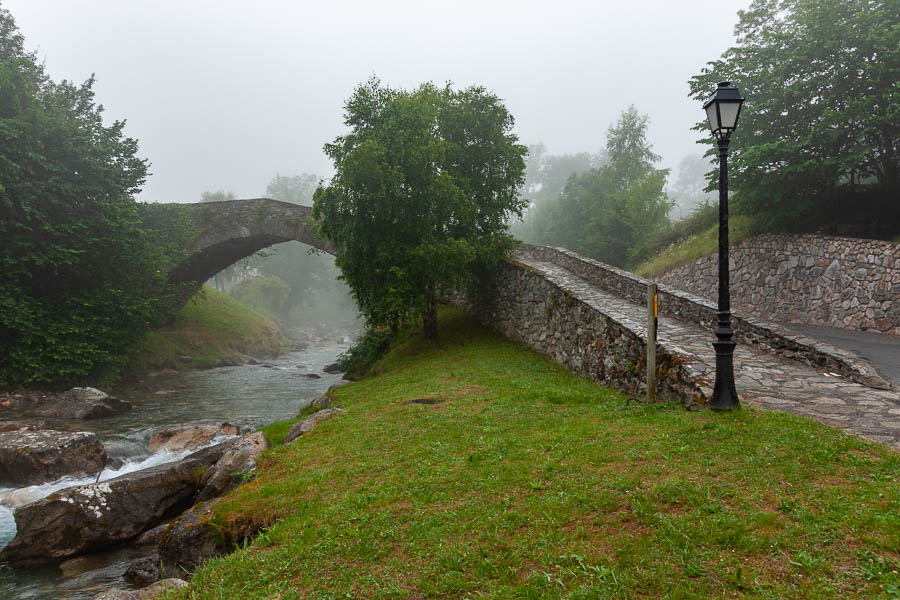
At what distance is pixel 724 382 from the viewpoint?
6.30 meters

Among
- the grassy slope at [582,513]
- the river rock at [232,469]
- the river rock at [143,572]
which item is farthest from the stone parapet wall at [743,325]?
the river rock at [143,572]

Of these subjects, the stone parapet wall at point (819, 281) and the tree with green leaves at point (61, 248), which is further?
the tree with green leaves at point (61, 248)

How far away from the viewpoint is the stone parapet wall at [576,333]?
25.7 feet

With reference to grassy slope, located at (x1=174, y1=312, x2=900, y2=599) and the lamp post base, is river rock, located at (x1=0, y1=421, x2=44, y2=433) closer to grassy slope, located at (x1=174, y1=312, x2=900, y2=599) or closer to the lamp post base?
grassy slope, located at (x1=174, y1=312, x2=900, y2=599)

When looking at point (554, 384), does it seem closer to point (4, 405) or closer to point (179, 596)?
point (179, 596)

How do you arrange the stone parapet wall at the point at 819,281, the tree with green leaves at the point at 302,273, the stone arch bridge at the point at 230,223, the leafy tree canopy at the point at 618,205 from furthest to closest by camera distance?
1. the tree with green leaves at the point at 302,273
2. the leafy tree canopy at the point at 618,205
3. the stone arch bridge at the point at 230,223
4. the stone parapet wall at the point at 819,281

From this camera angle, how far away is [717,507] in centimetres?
393

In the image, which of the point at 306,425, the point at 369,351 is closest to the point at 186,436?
the point at 306,425

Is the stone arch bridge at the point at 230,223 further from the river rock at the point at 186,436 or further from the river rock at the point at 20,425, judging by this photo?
the river rock at the point at 186,436

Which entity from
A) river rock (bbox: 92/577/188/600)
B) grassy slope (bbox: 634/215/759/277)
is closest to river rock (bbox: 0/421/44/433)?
river rock (bbox: 92/577/188/600)

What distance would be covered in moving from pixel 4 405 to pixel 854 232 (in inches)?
1042

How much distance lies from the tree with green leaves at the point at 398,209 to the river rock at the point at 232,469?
6410 mm

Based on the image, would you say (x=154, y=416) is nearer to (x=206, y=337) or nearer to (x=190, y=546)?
(x=190, y=546)

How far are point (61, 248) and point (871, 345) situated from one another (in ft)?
73.2
